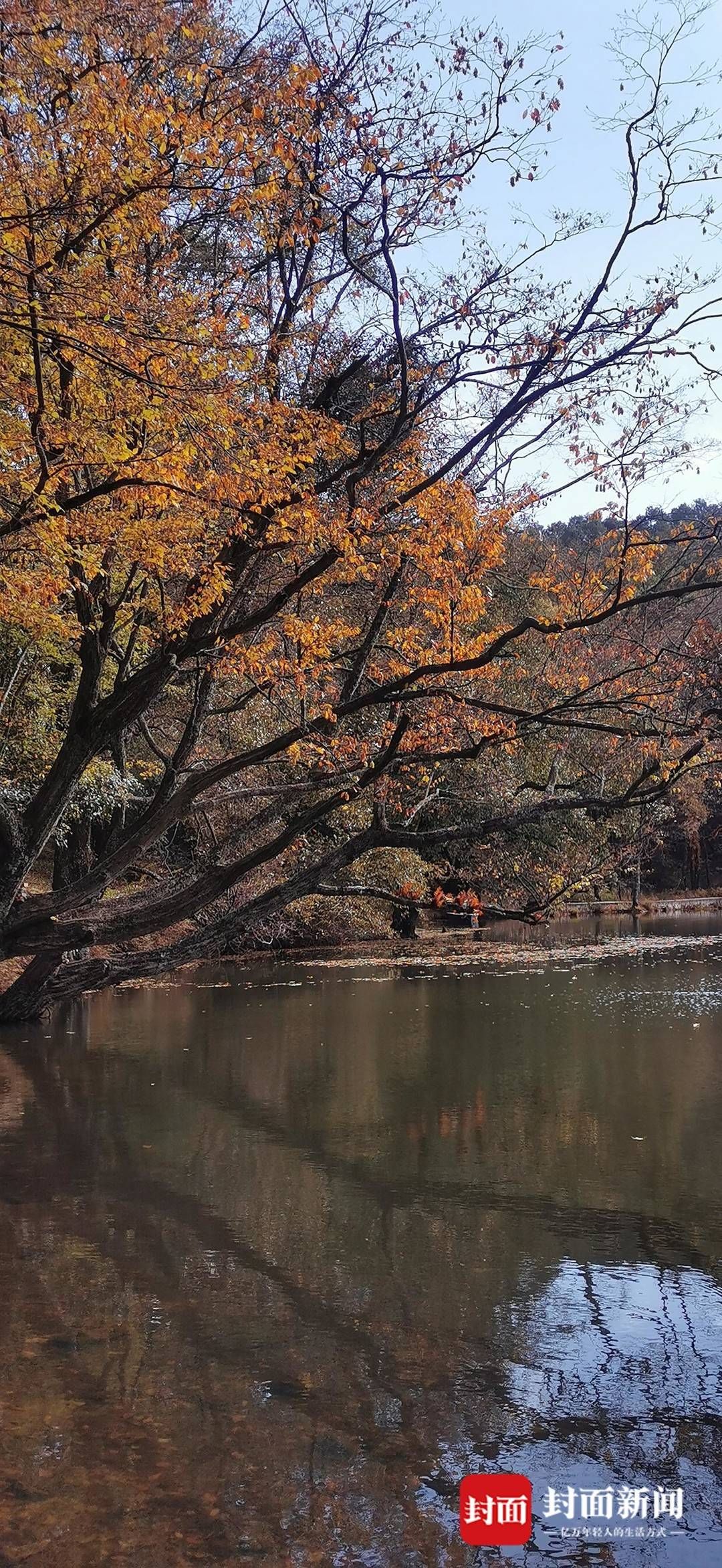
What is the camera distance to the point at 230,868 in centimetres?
1054

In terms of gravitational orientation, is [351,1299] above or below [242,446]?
below

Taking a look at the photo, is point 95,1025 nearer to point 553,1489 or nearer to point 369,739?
point 369,739

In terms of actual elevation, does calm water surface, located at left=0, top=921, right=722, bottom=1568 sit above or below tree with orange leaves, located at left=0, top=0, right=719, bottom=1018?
below

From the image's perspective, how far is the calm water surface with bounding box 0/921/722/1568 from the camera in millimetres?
5113

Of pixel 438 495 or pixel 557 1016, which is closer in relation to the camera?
pixel 438 495

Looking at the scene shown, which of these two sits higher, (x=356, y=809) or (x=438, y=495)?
(x=438, y=495)

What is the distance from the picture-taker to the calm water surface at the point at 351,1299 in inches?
201

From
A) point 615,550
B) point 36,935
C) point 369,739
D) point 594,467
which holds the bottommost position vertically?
point 36,935

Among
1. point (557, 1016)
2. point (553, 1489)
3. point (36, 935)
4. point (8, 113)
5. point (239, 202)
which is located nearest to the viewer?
point (553, 1489)

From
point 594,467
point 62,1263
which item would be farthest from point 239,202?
point 62,1263

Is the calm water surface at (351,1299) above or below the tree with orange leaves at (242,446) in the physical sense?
below

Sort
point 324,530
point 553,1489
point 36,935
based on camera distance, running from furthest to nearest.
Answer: point 36,935 → point 324,530 → point 553,1489

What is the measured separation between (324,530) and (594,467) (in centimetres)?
228

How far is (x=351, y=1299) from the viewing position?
24.6 ft
